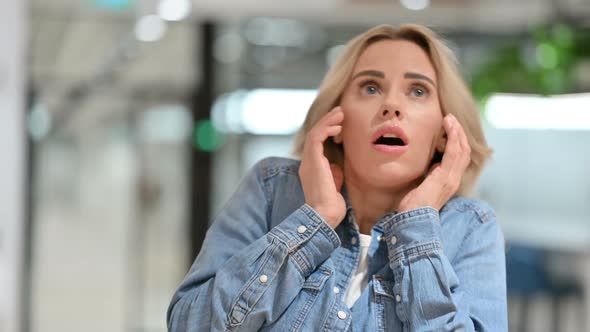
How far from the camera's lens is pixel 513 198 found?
606 centimetres

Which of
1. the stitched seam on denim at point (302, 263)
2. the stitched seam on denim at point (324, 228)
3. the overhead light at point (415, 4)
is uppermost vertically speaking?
the overhead light at point (415, 4)

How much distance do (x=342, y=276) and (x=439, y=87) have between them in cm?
38

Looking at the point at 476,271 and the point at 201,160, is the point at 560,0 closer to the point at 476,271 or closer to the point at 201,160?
the point at 201,160

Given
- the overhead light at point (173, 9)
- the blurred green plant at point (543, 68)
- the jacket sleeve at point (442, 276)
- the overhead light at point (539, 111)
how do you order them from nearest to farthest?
the jacket sleeve at point (442, 276) < the overhead light at point (173, 9) < the blurred green plant at point (543, 68) < the overhead light at point (539, 111)

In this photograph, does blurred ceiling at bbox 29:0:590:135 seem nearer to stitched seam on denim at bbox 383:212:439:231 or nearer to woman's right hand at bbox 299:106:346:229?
woman's right hand at bbox 299:106:346:229

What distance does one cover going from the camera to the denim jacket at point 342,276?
1.33 meters

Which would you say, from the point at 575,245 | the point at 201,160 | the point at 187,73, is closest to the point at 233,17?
the point at 187,73

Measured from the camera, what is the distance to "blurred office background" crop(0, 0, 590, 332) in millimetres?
5020

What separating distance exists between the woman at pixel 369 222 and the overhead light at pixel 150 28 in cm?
382

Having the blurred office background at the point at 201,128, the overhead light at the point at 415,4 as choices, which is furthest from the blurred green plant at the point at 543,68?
the overhead light at the point at 415,4

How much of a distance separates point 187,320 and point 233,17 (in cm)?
444

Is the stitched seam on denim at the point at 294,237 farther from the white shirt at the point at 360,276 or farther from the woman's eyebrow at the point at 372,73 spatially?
the woman's eyebrow at the point at 372,73

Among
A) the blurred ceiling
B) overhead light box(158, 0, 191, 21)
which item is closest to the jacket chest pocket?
the blurred ceiling

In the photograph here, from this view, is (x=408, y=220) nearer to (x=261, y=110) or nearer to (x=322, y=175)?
(x=322, y=175)
